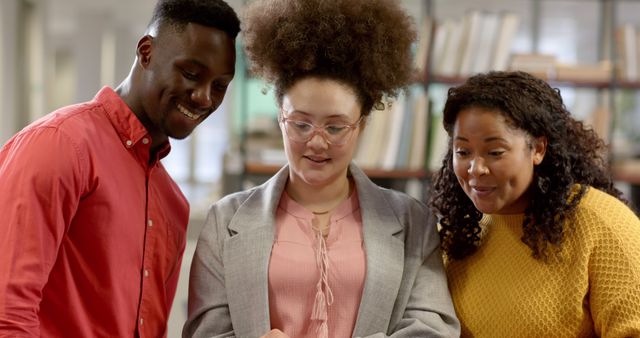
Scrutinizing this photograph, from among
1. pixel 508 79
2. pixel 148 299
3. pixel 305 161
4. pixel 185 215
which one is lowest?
pixel 148 299

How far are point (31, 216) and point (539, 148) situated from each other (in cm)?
106

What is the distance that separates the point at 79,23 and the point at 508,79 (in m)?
7.08

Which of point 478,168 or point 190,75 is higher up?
point 190,75

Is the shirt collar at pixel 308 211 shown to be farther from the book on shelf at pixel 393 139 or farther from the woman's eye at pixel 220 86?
the book on shelf at pixel 393 139

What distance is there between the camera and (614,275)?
1494 mm

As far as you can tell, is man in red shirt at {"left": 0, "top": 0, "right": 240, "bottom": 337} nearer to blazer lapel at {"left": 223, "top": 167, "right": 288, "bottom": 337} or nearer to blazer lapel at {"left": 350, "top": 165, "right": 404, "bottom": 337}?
blazer lapel at {"left": 223, "top": 167, "right": 288, "bottom": 337}

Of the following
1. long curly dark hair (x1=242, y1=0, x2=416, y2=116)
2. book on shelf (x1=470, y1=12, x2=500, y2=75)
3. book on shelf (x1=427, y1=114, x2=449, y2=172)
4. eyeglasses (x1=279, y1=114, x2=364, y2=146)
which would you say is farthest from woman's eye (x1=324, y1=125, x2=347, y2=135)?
book on shelf (x1=470, y1=12, x2=500, y2=75)

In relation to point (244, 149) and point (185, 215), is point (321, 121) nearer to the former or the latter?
point (185, 215)

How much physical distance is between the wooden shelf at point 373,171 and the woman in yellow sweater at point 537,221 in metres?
1.73

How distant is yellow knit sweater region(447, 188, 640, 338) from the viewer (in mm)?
1488

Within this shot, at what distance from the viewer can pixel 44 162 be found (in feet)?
4.58

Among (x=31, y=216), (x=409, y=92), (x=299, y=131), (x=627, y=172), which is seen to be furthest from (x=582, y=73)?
(x=31, y=216)

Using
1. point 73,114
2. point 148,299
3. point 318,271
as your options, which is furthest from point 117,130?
point 318,271

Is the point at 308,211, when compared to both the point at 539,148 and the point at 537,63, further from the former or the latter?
the point at 537,63
